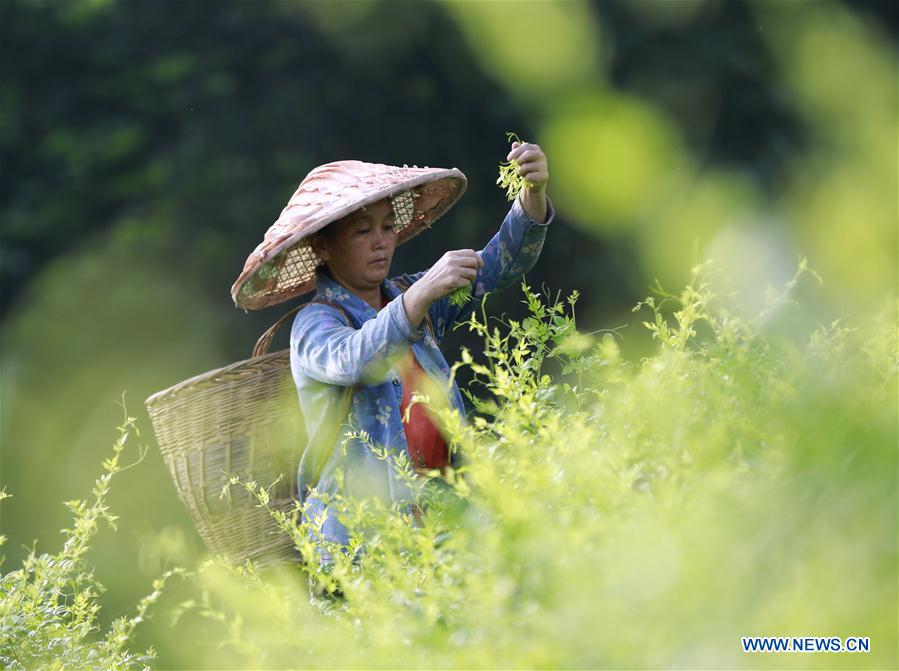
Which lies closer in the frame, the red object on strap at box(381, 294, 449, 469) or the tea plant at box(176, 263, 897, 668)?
the tea plant at box(176, 263, 897, 668)

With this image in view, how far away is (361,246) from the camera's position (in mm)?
2637

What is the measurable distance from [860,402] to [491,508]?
15.8 inches

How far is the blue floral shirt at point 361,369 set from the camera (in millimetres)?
2312

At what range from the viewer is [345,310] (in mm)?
2643

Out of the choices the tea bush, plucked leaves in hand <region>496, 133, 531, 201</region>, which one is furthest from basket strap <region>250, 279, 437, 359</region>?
the tea bush

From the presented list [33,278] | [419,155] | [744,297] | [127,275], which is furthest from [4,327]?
[744,297]

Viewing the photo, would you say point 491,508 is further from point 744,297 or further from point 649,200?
point 649,200

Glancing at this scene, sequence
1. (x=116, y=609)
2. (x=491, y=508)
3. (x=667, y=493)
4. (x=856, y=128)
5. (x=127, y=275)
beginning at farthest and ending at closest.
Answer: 1. (x=127, y=275)
2. (x=116, y=609)
3. (x=856, y=128)
4. (x=491, y=508)
5. (x=667, y=493)

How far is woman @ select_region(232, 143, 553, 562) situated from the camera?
231 cm

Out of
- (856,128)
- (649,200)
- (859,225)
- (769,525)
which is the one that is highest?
(649,200)

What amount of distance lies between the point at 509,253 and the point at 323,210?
462 millimetres

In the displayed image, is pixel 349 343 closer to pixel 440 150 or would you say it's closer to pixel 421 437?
pixel 421 437

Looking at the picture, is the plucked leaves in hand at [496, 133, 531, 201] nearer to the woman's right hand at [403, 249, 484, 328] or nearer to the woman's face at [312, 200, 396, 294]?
the woman's face at [312, 200, 396, 294]

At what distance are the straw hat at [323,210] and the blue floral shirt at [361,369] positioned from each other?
14cm
